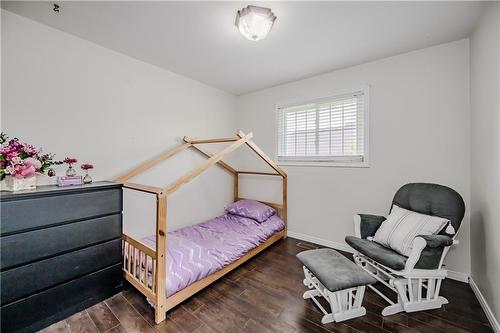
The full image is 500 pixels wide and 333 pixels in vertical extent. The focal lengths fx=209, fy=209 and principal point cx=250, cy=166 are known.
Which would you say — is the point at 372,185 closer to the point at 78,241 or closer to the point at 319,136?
the point at 319,136

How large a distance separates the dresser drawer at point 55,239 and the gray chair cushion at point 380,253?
2.31m

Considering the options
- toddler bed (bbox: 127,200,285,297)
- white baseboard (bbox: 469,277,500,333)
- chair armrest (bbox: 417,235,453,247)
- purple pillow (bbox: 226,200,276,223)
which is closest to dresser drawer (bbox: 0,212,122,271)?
toddler bed (bbox: 127,200,285,297)

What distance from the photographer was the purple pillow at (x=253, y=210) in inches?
125

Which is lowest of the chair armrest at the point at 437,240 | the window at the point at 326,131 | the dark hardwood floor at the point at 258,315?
the dark hardwood floor at the point at 258,315

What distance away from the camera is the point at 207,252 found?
2.26 meters

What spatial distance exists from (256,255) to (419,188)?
2.06 metres

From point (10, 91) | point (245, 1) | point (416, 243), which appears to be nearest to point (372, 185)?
point (416, 243)

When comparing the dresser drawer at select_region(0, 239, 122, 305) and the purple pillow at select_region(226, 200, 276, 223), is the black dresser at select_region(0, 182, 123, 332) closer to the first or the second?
the dresser drawer at select_region(0, 239, 122, 305)

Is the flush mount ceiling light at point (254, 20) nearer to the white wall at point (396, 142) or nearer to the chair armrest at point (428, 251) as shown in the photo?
the white wall at point (396, 142)

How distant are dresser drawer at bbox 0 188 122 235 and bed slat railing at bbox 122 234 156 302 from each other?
1.30 feet

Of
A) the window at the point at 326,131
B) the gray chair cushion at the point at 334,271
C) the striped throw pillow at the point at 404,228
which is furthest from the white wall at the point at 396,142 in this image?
the gray chair cushion at the point at 334,271

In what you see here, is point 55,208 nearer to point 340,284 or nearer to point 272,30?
point 340,284

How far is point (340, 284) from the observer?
153cm

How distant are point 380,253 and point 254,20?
7.49 ft
